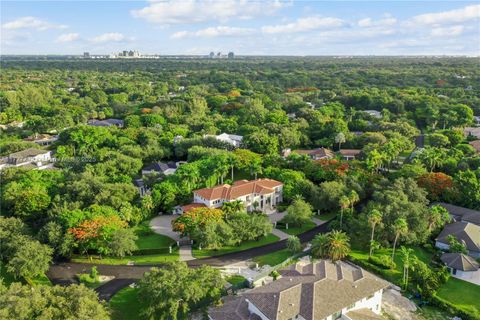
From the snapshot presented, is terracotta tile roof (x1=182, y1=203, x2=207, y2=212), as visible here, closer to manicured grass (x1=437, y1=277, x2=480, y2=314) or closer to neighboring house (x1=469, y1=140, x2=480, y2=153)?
manicured grass (x1=437, y1=277, x2=480, y2=314)

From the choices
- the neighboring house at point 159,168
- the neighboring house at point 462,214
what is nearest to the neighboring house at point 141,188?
the neighboring house at point 159,168

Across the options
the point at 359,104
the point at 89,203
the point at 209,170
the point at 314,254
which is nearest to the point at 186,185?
the point at 209,170

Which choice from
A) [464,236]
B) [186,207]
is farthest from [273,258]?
[464,236]

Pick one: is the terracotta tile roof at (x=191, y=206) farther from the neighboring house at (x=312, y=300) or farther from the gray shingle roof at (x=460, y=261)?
the gray shingle roof at (x=460, y=261)

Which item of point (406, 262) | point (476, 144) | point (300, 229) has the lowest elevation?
point (300, 229)

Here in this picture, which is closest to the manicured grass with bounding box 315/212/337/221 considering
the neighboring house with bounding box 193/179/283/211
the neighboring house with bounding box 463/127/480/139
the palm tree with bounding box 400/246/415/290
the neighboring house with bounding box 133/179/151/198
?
the neighboring house with bounding box 193/179/283/211

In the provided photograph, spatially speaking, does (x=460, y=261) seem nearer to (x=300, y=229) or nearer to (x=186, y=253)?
(x=300, y=229)
